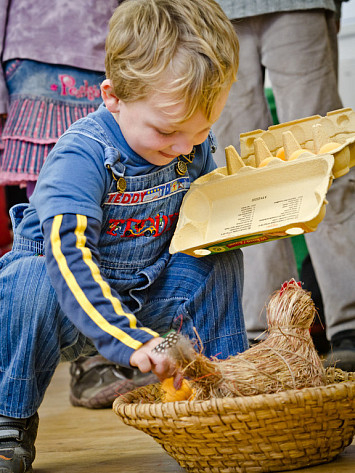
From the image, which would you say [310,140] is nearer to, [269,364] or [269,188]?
[269,188]

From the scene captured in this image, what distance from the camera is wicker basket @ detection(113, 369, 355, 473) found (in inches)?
33.4

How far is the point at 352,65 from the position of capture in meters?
2.81

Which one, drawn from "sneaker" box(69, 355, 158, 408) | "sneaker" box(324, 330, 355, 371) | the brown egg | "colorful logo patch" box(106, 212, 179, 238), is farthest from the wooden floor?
"sneaker" box(324, 330, 355, 371)

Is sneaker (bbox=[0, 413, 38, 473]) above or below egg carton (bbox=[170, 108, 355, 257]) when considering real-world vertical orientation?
below

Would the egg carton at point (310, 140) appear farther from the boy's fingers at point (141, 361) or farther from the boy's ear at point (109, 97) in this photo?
the boy's fingers at point (141, 361)

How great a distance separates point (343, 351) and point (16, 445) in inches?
31.7

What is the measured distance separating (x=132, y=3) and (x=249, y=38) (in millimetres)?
603

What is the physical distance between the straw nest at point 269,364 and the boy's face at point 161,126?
0.29 meters

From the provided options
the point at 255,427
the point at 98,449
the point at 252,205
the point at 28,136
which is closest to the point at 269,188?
the point at 252,205

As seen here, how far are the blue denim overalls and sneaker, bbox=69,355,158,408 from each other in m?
0.41

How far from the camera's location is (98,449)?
3.89 feet

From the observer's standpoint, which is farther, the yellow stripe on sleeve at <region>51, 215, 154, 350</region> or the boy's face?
the boy's face

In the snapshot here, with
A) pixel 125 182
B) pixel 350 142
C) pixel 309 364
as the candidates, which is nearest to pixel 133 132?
pixel 125 182

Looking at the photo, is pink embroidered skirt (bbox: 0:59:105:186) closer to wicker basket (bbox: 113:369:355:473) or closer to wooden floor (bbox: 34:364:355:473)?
wooden floor (bbox: 34:364:355:473)
